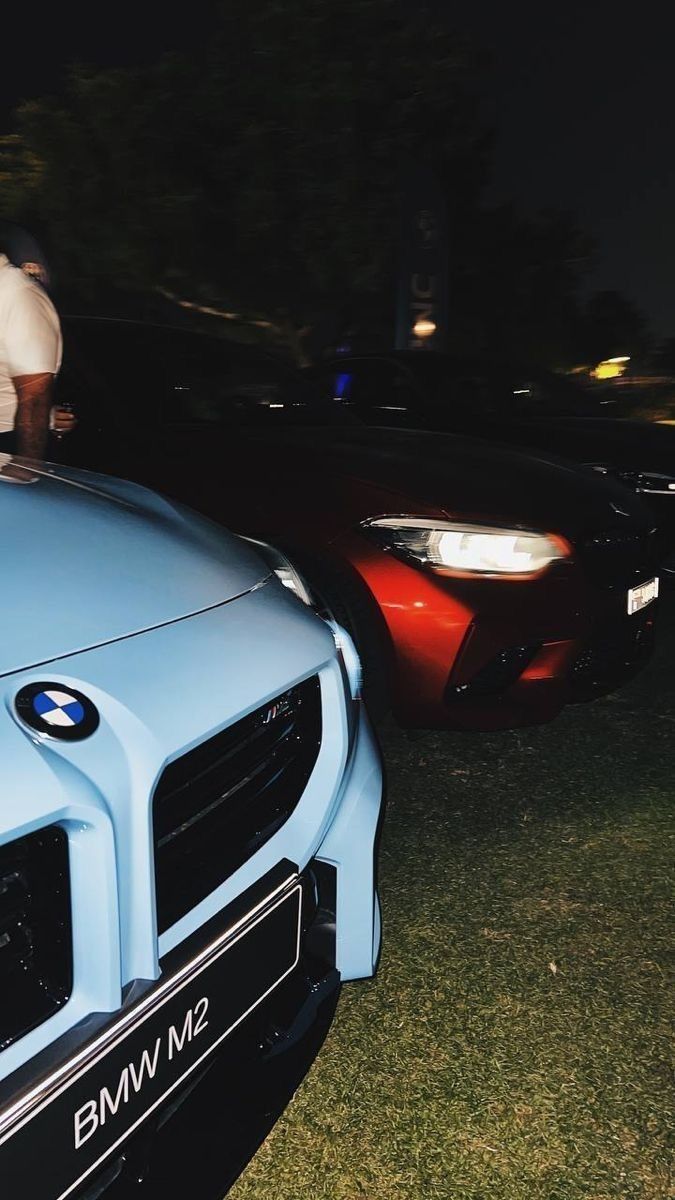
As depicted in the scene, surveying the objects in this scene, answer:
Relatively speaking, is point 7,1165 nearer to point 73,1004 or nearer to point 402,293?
point 73,1004

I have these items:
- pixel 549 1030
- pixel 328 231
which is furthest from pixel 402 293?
pixel 549 1030

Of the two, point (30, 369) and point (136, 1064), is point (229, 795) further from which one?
point (30, 369)

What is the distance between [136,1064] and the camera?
3.89ft

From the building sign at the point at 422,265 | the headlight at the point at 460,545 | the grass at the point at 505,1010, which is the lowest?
the grass at the point at 505,1010

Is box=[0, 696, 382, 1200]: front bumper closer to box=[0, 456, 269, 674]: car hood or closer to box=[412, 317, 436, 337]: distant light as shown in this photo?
box=[0, 456, 269, 674]: car hood

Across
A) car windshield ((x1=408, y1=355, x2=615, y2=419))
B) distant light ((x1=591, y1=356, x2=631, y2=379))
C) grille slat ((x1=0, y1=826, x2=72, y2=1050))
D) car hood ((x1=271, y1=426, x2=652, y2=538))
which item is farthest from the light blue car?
distant light ((x1=591, y1=356, x2=631, y2=379))

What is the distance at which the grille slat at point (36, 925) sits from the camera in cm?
110

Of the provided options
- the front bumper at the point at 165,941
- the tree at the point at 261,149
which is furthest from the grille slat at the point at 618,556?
the tree at the point at 261,149

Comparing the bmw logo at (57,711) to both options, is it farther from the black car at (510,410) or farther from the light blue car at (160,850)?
the black car at (510,410)

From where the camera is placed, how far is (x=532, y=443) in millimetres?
5934

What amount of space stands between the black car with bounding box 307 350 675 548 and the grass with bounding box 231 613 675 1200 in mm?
2435

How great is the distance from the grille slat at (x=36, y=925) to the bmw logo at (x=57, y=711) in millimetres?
108

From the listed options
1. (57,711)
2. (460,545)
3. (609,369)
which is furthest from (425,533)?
(609,369)

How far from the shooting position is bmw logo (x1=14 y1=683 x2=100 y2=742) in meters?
1.16
